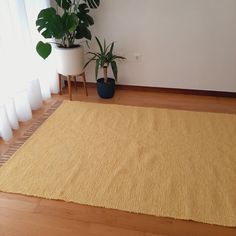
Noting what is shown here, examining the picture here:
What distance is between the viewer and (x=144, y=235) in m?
1.47

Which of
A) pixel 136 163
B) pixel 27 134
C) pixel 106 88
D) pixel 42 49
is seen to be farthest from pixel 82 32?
pixel 136 163

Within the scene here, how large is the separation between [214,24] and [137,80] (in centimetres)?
104

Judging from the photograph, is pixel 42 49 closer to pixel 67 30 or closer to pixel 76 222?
pixel 67 30

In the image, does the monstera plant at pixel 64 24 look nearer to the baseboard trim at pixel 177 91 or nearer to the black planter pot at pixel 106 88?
Answer: the black planter pot at pixel 106 88

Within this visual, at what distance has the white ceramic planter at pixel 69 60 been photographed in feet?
8.85

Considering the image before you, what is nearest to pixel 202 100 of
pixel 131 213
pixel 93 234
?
pixel 131 213

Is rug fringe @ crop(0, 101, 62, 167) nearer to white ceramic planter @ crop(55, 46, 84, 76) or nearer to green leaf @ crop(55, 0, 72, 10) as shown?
white ceramic planter @ crop(55, 46, 84, 76)

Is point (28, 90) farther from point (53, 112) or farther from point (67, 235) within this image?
point (67, 235)

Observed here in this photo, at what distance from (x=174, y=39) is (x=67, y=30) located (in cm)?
117

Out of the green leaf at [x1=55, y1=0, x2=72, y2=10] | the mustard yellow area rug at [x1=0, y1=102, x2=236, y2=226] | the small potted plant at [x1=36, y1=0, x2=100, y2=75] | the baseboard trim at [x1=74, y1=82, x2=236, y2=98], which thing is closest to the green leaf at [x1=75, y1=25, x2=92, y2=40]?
the small potted plant at [x1=36, y1=0, x2=100, y2=75]

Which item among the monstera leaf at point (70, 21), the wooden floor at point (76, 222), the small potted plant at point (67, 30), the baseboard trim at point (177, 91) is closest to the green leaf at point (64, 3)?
the small potted plant at point (67, 30)

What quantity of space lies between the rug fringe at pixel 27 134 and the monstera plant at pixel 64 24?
579mm

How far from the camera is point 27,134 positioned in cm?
239

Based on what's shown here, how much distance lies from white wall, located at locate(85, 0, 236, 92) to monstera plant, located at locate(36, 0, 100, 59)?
227 millimetres
